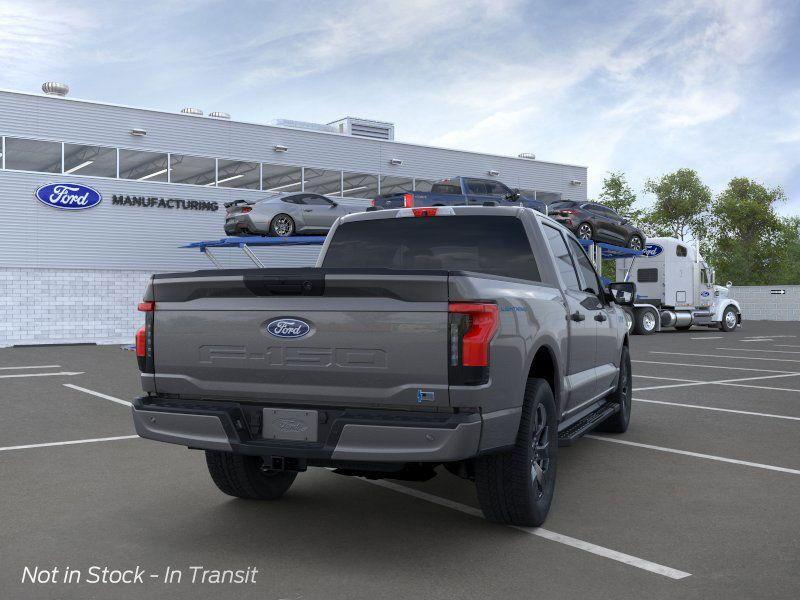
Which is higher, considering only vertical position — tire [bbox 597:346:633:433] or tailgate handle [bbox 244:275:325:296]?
tailgate handle [bbox 244:275:325:296]

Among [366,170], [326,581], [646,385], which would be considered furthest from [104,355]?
[326,581]

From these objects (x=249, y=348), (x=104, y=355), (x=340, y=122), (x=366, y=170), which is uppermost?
(x=340, y=122)

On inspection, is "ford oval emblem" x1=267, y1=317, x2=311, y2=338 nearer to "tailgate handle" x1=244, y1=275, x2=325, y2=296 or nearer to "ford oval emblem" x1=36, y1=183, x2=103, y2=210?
"tailgate handle" x1=244, y1=275, x2=325, y2=296

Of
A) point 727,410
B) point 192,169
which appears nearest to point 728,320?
point 192,169

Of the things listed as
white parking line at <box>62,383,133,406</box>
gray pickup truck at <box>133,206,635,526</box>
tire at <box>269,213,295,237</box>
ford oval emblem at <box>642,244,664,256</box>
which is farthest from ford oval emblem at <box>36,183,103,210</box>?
gray pickup truck at <box>133,206,635,526</box>

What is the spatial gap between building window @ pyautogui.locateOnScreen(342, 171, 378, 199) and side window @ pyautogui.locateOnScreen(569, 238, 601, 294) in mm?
25516

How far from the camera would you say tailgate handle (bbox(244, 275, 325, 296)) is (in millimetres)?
4258

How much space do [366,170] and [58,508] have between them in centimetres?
2814

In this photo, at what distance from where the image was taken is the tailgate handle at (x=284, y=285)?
4.26 m

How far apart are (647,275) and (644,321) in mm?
2103

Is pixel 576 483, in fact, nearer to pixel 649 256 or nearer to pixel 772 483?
pixel 772 483

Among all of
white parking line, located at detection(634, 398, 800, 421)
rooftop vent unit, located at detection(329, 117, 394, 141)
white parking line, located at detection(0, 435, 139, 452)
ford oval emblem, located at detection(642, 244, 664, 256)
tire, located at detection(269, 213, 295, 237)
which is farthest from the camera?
rooftop vent unit, located at detection(329, 117, 394, 141)

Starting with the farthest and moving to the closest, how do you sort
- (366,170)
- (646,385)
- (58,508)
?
(366,170) < (646,385) < (58,508)

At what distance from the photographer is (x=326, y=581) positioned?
4.05 metres
